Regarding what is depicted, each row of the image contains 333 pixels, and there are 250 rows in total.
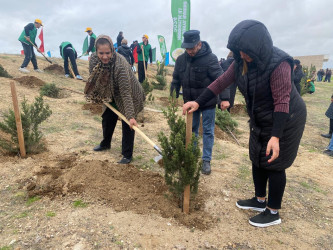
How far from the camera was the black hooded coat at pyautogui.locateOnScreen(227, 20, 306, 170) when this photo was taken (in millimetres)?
1668

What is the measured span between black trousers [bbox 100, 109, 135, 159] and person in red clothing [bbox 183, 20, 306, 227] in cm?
140

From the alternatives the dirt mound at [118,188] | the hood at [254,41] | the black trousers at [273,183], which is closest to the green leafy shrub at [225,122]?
the dirt mound at [118,188]

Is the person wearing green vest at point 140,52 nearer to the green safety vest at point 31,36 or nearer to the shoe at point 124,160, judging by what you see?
the green safety vest at point 31,36

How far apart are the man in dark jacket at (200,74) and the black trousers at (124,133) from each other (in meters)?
0.93

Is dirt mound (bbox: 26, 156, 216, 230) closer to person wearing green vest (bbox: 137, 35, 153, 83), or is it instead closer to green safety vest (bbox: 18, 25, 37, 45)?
green safety vest (bbox: 18, 25, 37, 45)

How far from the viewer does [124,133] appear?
11.0 ft

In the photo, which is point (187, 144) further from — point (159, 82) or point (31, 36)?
point (159, 82)

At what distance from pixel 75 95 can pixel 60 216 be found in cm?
608

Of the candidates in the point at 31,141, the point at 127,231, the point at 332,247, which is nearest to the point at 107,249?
the point at 127,231

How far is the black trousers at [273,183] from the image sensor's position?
6.82ft

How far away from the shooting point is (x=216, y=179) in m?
3.16

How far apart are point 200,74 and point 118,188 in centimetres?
175

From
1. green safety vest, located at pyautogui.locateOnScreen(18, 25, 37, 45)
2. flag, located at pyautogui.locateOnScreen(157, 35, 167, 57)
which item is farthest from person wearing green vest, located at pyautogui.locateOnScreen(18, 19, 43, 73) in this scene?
flag, located at pyautogui.locateOnScreen(157, 35, 167, 57)

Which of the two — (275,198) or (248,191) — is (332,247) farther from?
(248,191)
